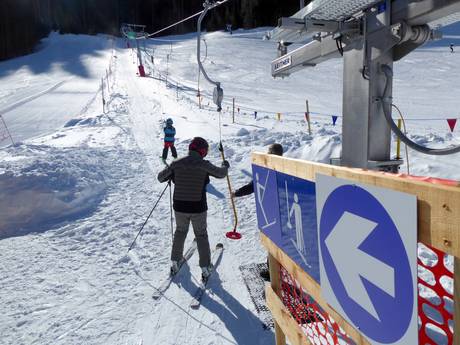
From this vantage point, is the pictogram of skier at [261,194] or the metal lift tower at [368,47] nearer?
the pictogram of skier at [261,194]

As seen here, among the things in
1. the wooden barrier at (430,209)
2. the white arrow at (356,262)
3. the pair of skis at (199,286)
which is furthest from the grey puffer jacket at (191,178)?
the white arrow at (356,262)

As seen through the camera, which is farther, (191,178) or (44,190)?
(44,190)

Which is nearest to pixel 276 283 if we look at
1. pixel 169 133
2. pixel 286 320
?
pixel 286 320

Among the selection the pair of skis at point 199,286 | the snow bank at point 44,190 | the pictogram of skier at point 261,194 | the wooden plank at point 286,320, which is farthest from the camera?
the snow bank at point 44,190

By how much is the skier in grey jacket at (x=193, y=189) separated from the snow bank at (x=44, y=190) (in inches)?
128

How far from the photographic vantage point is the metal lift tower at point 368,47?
11.5 feet

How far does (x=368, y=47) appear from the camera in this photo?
12.7ft

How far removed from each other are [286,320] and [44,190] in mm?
6788

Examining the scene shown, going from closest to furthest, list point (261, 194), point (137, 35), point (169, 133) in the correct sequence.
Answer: point (261, 194) → point (169, 133) → point (137, 35)

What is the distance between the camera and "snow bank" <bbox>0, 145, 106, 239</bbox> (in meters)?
6.86

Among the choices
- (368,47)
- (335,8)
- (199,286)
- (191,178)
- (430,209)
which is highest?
(335,8)

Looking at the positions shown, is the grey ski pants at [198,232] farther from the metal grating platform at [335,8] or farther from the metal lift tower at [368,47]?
the metal grating platform at [335,8]

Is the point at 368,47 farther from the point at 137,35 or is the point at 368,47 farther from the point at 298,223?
the point at 137,35

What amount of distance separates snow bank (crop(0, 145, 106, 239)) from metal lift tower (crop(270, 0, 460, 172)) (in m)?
5.60
